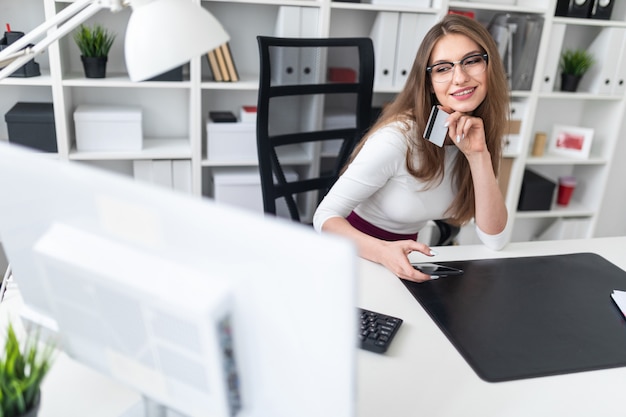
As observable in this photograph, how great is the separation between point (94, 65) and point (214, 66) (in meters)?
0.50

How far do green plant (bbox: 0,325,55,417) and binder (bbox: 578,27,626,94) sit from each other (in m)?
2.95

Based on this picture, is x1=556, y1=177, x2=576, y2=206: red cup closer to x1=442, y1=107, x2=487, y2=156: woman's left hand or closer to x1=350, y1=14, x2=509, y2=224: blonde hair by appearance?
x1=350, y1=14, x2=509, y2=224: blonde hair

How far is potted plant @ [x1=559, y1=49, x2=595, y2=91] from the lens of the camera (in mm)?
2875

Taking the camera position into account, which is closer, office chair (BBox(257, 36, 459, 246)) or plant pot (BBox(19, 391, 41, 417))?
plant pot (BBox(19, 391, 41, 417))

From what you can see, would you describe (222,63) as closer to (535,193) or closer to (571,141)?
(535,193)

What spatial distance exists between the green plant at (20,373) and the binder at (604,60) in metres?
2.95

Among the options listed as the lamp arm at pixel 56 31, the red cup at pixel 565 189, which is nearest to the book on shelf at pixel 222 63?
the lamp arm at pixel 56 31

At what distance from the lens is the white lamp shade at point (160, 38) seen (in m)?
0.80

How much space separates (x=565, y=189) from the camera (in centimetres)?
315

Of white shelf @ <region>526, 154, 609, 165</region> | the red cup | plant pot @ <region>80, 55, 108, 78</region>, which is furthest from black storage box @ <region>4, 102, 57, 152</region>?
the red cup

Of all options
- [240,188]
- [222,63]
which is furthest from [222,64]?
[240,188]

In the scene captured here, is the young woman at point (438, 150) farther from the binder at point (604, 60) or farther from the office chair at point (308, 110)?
the binder at point (604, 60)

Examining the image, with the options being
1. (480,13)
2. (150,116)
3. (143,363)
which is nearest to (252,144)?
(150,116)

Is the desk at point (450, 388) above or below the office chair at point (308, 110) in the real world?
below
